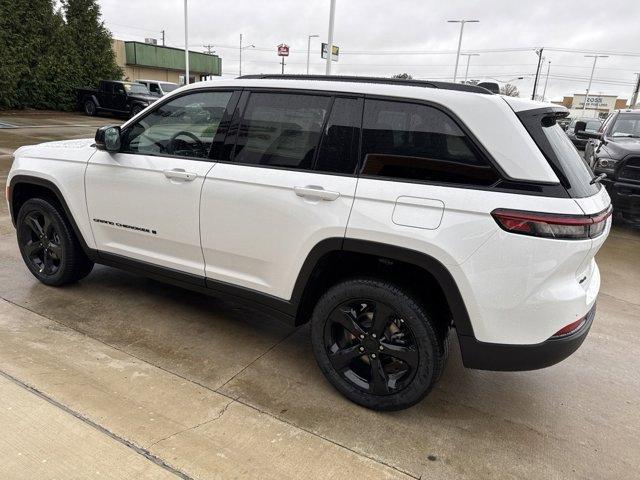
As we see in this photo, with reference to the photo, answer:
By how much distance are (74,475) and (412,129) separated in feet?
7.38

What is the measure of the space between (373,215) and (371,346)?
0.73 meters

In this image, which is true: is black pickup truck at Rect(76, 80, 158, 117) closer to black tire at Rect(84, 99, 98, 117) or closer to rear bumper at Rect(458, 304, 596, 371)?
black tire at Rect(84, 99, 98, 117)

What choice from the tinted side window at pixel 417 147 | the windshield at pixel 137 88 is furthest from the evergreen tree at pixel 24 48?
the tinted side window at pixel 417 147

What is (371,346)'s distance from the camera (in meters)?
2.66

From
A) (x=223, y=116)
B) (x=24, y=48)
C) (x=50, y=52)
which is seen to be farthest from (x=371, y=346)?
(x=50, y=52)

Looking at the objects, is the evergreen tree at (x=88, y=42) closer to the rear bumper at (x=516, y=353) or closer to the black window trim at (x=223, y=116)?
the black window trim at (x=223, y=116)

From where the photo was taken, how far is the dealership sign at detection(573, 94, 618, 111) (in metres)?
88.1

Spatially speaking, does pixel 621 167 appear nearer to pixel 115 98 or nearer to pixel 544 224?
pixel 544 224

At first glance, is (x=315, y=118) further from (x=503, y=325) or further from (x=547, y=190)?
(x=503, y=325)

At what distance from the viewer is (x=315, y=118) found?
2.81 metres

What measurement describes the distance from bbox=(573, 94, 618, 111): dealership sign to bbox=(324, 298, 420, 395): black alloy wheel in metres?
99.3

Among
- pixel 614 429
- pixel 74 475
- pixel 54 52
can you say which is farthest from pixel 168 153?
pixel 54 52

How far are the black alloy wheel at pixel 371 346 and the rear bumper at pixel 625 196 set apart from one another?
5.77 meters

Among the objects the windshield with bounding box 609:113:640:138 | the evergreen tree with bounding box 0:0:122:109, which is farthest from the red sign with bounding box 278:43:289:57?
the windshield with bounding box 609:113:640:138
